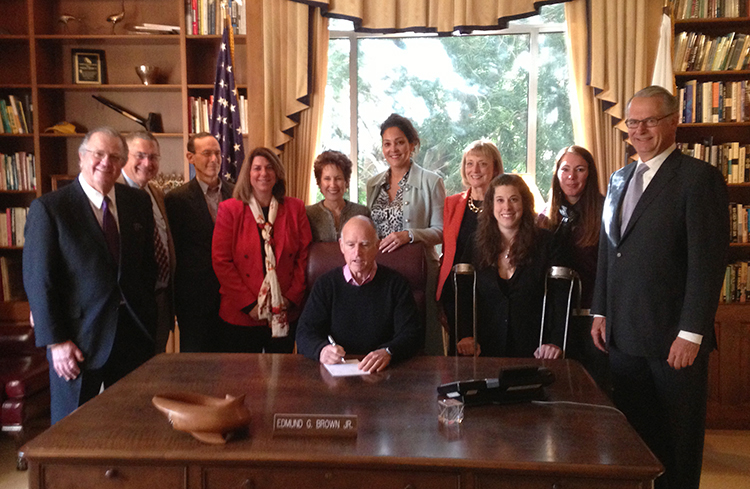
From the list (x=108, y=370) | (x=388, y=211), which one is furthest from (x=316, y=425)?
(x=388, y=211)

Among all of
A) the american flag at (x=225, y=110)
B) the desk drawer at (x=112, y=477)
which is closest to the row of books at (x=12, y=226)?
the american flag at (x=225, y=110)

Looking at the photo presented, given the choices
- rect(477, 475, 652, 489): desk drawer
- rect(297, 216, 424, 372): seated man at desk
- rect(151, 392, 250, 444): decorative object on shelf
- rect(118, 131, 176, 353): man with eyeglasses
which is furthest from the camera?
rect(118, 131, 176, 353): man with eyeglasses

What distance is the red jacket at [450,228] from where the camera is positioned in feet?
9.48

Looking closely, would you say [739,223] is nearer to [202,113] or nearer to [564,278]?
[564,278]

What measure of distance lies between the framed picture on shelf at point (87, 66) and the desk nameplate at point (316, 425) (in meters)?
3.81

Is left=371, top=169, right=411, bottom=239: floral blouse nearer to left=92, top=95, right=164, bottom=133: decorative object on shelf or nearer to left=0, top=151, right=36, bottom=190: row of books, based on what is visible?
left=92, top=95, right=164, bottom=133: decorative object on shelf

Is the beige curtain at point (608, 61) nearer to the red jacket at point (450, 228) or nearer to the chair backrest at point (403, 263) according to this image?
the red jacket at point (450, 228)

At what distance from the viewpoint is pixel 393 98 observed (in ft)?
15.4

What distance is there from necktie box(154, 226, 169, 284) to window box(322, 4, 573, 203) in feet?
6.84

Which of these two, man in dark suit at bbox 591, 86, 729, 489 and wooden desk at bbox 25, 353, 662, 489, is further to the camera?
man in dark suit at bbox 591, 86, 729, 489

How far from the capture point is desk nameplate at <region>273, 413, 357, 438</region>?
4.96 feet

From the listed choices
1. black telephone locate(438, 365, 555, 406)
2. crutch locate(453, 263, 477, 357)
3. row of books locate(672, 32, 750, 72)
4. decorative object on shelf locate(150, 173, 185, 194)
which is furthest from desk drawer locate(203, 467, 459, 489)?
row of books locate(672, 32, 750, 72)

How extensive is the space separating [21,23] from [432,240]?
3.72 metres

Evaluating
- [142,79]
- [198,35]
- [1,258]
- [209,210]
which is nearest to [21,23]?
[142,79]
